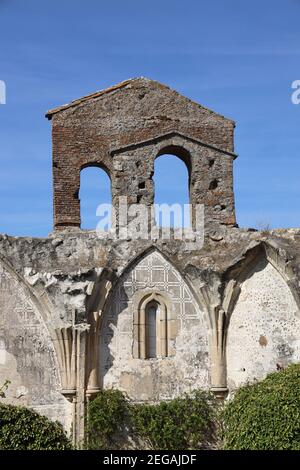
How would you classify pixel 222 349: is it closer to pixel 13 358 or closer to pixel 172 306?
pixel 172 306

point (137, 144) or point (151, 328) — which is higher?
point (137, 144)

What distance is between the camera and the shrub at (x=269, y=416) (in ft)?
56.0

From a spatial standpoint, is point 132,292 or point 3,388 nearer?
point 3,388

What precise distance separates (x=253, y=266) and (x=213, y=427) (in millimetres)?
3319

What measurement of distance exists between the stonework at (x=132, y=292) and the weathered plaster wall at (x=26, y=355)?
20 mm

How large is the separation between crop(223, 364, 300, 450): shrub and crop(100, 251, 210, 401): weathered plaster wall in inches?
57.6

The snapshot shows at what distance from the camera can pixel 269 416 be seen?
17.3m

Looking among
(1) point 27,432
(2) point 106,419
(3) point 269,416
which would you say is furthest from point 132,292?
(3) point 269,416

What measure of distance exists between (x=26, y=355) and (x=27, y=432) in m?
1.67

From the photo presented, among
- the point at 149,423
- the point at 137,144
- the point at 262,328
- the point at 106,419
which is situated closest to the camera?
the point at 106,419

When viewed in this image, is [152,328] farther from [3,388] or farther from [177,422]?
[3,388]

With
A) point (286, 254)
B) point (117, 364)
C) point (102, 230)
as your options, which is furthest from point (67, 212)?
point (286, 254)

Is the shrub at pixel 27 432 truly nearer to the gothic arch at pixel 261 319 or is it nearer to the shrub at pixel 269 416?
the shrub at pixel 269 416

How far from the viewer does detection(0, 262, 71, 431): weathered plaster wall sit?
1883 centimetres
